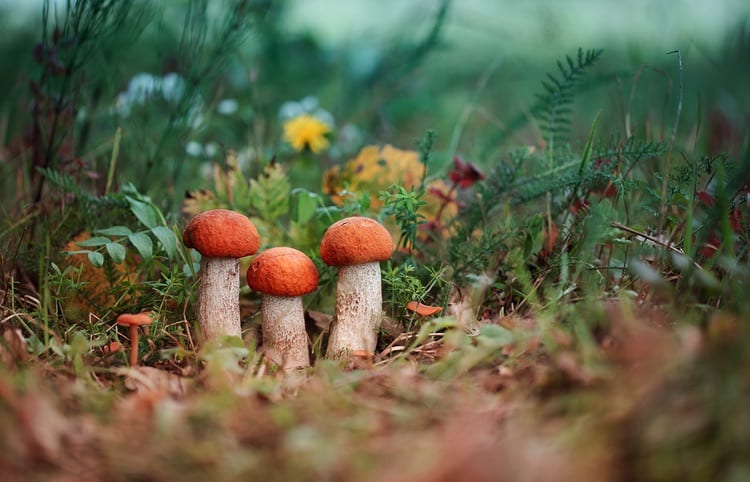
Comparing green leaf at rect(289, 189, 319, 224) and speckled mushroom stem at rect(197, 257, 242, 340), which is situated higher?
green leaf at rect(289, 189, 319, 224)

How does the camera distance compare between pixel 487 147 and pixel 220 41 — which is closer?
pixel 220 41

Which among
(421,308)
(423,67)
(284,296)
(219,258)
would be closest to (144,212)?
(219,258)

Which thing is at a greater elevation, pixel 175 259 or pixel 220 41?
pixel 220 41

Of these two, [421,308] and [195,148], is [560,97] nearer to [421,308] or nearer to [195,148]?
[421,308]

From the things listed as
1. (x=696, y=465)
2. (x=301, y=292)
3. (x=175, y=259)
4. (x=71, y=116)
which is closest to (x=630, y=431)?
Answer: (x=696, y=465)

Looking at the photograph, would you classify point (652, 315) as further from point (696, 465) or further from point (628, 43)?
point (628, 43)

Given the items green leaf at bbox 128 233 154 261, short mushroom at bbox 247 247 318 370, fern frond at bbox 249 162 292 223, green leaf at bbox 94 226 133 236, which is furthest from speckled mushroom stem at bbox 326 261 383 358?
green leaf at bbox 94 226 133 236

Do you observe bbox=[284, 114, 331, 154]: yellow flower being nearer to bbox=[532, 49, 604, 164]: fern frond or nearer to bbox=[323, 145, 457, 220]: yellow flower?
bbox=[323, 145, 457, 220]: yellow flower
